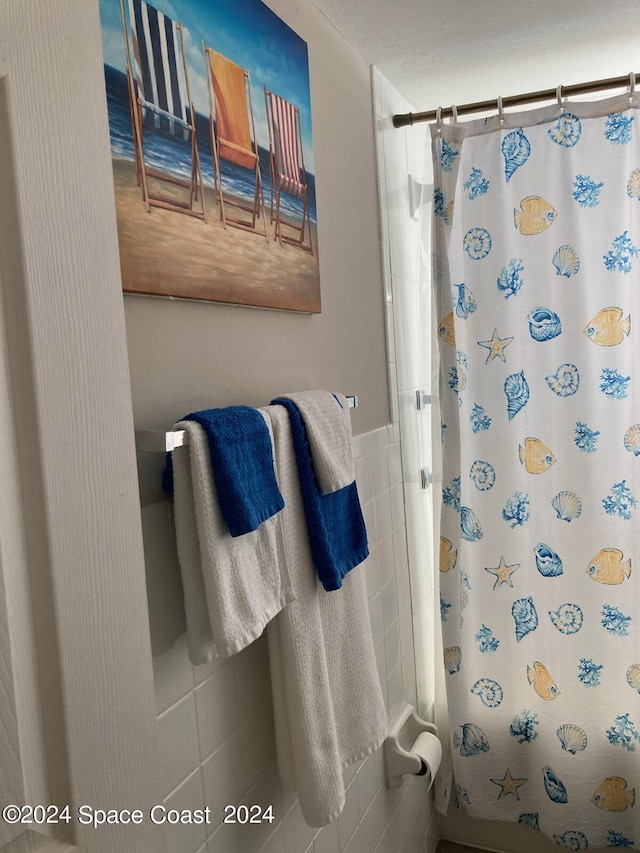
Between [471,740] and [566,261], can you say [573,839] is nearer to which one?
[471,740]

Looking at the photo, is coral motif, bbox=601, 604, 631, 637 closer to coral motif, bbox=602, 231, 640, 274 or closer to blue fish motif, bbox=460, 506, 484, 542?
blue fish motif, bbox=460, 506, 484, 542

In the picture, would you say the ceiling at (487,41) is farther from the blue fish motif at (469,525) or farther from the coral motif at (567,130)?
the blue fish motif at (469,525)

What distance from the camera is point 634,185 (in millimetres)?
1880

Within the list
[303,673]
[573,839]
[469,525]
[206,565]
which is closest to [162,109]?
[206,565]

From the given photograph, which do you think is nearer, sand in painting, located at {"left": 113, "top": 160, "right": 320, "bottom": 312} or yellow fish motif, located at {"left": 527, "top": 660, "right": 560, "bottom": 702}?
sand in painting, located at {"left": 113, "top": 160, "right": 320, "bottom": 312}

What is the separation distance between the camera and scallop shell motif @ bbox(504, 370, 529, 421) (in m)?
2.00

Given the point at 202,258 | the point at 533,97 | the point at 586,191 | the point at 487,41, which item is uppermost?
the point at 487,41

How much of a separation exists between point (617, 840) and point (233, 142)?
81.0 inches

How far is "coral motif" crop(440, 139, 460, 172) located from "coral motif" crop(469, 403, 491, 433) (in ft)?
2.17

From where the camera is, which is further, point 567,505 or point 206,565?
point 567,505

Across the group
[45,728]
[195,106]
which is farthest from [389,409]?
[45,728]

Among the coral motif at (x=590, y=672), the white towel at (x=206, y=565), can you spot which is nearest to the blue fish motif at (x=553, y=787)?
the coral motif at (x=590, y=672)

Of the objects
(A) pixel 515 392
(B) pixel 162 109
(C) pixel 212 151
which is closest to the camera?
(B) pixel 162 109

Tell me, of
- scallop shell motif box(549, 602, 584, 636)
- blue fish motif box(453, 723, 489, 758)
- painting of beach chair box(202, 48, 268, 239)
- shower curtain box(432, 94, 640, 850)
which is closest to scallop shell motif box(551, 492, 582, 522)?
shower curtain box(432, 94, 640, 850)
